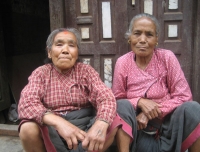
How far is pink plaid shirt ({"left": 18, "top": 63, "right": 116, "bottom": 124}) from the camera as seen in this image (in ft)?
5.55

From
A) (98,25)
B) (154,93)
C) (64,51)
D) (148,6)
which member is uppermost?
(148,6)

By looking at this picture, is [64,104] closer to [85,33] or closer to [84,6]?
[85,33]

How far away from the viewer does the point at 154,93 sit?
1.93 meters

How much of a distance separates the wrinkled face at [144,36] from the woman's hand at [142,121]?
55 cm

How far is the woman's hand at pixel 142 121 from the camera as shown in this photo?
178cm

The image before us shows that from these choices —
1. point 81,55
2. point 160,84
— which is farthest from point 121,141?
point 81,55

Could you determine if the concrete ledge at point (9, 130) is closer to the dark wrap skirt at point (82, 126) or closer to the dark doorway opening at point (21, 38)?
the dark doorway opening at point (21, 38)

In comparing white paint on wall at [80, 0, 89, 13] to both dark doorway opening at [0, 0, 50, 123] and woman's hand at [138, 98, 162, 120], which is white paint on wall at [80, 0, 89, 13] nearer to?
woman's hand at [138, 98, 162, 120]

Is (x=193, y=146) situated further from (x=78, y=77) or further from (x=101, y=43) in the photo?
(x=101, y=43)

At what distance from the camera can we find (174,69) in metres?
1.90

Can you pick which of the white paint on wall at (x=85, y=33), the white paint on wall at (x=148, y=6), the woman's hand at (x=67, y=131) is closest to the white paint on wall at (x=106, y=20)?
the white paint on wall at (x=85, y=33)

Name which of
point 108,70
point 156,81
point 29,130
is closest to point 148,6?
point 108,70

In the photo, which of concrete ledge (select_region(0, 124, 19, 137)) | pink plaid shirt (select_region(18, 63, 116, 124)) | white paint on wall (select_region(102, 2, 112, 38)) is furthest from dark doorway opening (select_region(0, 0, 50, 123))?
pink plaid shirt (select_region(18, 63, 116, 124))

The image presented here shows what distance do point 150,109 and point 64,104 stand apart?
0.73 meters
